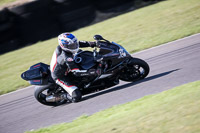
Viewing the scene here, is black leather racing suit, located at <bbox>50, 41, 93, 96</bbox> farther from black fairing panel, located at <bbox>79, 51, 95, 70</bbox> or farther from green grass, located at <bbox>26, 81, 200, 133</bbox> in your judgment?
green grass, located at <bbox>26, 81, 200, 133</bbox>

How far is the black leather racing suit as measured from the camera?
6578 mm

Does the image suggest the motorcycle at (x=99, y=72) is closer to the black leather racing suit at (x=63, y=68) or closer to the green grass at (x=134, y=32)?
the black leather racing suit at (x=63, y=68)

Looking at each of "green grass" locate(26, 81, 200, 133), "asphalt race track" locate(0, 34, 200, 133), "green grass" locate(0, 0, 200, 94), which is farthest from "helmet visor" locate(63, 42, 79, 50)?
"green grass" locate(0, 0, 200, 94)

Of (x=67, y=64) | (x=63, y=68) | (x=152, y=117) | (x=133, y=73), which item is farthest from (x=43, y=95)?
(x=152, y=117)

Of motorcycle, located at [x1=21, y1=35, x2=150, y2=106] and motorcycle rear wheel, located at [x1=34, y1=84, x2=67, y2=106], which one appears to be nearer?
motorcycle, located at [x1=21, y1=35, x2=150, y2=106]

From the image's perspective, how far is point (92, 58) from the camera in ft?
22.3

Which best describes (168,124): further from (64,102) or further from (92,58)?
(64,102)

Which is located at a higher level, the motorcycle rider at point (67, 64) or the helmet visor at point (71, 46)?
the helmet visor at point (71, 46)

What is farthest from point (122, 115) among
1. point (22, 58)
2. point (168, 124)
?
point (22, 58)

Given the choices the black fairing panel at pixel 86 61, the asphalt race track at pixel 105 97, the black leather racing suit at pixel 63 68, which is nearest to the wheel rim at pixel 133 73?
the asphalt race track at pixel 105 97

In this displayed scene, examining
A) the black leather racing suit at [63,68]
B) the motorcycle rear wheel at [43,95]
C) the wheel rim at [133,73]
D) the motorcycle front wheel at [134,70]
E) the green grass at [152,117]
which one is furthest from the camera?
the motorcycle rear wheel at [43,95]

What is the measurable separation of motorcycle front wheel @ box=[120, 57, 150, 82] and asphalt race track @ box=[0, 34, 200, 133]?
177mm

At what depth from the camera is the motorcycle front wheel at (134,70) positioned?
6.68 m

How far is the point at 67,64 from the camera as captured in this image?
258 inches
